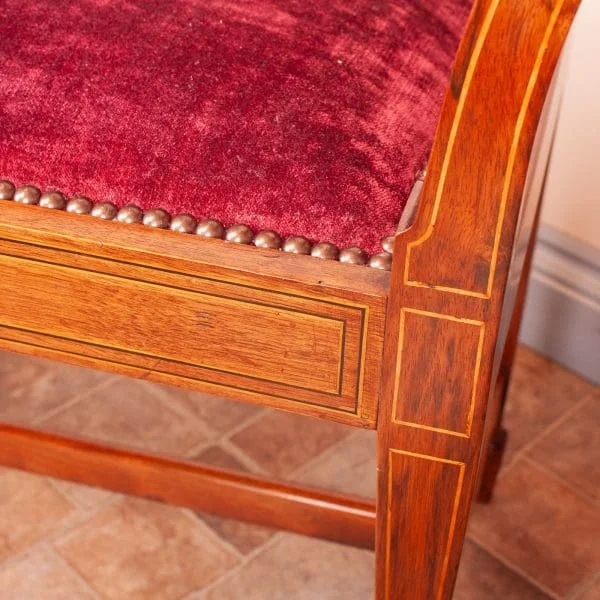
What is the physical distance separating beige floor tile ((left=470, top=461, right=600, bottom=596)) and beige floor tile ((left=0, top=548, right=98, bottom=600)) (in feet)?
1.41

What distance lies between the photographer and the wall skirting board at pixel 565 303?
1175 mm

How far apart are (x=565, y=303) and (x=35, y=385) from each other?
69 cm

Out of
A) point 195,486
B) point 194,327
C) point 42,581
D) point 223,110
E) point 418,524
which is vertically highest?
point 223,110

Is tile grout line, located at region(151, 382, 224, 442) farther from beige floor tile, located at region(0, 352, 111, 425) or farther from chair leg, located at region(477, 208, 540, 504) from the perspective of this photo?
chair leg, located at region(477, 208, 540, 504)

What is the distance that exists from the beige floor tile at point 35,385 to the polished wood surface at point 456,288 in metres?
0.65

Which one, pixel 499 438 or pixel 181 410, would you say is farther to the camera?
pixel 181 410

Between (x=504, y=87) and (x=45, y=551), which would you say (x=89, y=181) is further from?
(x=45, y=551)

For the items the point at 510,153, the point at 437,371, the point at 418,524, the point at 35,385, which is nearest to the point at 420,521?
the point at 418,524

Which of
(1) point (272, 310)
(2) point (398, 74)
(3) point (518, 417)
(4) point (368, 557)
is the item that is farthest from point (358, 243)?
(3) point (518, 417)

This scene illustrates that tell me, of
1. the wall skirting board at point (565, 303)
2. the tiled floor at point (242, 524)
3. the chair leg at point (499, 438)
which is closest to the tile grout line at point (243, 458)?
Answer: the tiled floor at point (242, 524)

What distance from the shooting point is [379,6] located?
71cm

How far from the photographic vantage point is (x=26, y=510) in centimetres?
105

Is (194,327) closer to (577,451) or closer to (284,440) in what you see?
(284,440)

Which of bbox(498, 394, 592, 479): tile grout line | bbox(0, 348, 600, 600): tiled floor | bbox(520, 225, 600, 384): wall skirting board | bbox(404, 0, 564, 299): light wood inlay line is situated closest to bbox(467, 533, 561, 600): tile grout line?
bbox(0, 348, 600, 600): tiled floor
